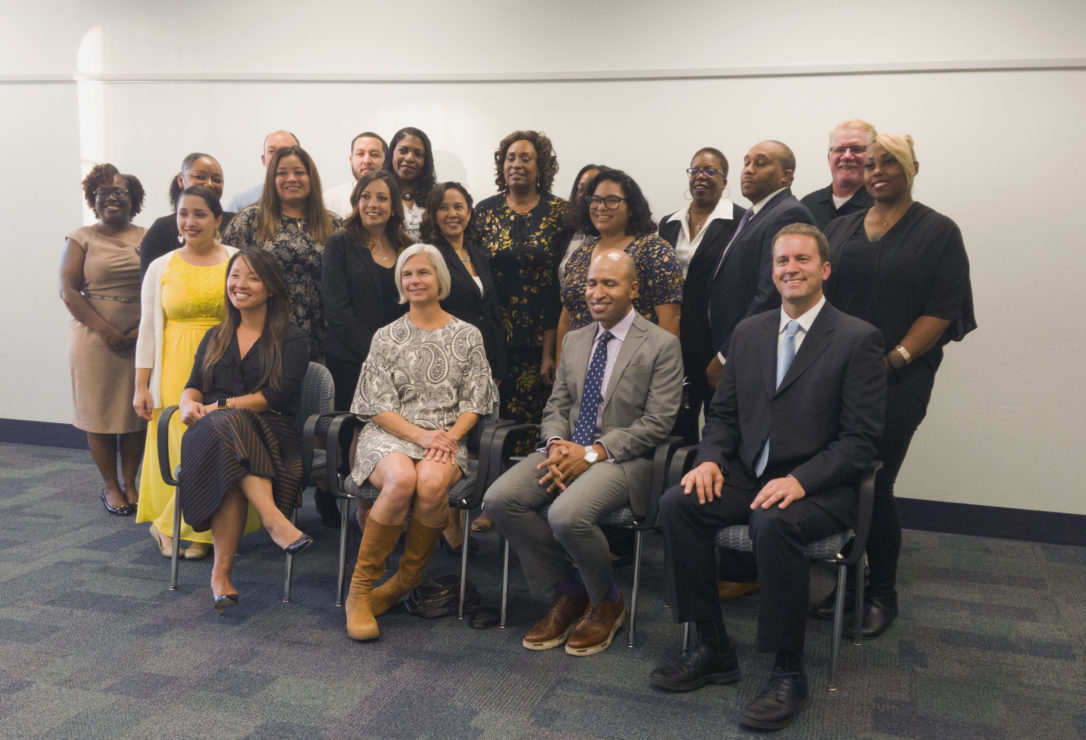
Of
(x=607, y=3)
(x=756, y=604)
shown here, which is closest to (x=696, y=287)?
(x=756, y=604)

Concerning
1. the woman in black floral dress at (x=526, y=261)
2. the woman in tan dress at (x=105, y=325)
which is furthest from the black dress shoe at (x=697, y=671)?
the woman in tan dress at (x=105, y=325)

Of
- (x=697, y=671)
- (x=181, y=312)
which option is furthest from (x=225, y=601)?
(x=697, y=671)

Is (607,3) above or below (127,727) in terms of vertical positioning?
above

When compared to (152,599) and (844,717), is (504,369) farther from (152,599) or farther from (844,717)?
(844,717)

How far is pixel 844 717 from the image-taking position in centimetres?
248

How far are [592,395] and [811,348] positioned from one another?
0.79m

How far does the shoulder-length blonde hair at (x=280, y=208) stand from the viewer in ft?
12.5

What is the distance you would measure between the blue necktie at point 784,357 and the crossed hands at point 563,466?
580 mm

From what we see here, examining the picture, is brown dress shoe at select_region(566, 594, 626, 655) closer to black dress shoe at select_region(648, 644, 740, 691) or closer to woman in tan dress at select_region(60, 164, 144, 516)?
black dress shoe at select_region(648, 644, 740, 691)

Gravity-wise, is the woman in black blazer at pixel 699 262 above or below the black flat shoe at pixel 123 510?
above

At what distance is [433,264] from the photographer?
332 centimetres

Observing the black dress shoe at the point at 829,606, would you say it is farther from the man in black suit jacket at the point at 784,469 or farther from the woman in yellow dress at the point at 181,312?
the woman in yellow dress at the point at 181,312

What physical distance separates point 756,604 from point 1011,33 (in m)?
2.92

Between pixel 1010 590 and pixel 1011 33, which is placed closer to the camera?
pixel 1010 590
